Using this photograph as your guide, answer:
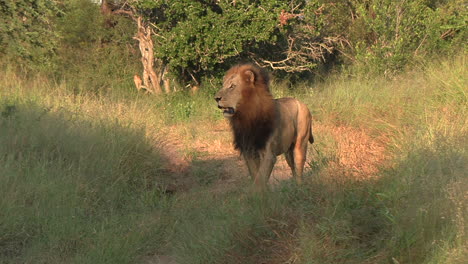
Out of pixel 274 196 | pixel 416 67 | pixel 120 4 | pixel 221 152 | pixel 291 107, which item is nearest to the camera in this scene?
pixel 274 196

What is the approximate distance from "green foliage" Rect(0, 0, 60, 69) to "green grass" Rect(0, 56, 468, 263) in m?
1.03

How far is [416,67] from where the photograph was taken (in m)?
11.6

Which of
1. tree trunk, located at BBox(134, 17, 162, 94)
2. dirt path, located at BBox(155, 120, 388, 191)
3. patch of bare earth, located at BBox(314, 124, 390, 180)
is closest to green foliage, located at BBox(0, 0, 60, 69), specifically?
dirt path, located at BBox(155, 120, 388, 191)

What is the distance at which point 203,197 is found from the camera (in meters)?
6.77

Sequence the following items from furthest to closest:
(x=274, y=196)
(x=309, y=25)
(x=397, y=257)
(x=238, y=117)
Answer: (x=309, y=25), (x=238, y=117), (x=274, y=196), (x=397, y=257)

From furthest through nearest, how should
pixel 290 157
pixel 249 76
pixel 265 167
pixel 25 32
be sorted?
pixel 25 32 → pixel 290 157 → pixel 249 76 → pixel 265 167

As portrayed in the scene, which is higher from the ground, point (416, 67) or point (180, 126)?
point (416, 67)

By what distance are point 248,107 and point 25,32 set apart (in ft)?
17.5

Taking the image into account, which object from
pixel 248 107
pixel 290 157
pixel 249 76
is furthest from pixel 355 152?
pixel 249 76

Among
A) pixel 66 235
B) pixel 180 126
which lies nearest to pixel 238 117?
pixel 66 235

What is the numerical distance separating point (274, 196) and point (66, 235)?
1.78 metres

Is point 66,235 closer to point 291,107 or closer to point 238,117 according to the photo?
point 238,117

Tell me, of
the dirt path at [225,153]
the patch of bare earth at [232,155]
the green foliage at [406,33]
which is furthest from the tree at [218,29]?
the dirt path at [225,153]

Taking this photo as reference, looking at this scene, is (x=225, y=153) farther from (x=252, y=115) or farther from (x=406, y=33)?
(x=406, y=33)
